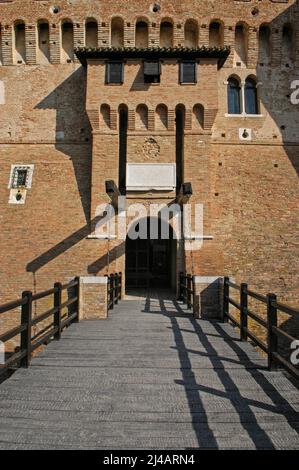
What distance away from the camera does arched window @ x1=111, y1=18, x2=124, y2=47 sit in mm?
13875

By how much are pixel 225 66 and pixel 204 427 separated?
47.8ft

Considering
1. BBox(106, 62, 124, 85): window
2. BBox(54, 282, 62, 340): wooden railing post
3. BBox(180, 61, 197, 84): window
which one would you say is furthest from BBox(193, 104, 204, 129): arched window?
BBox(54, 282, 62, 340): wooden railing post

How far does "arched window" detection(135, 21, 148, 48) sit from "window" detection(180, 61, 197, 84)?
249 cm

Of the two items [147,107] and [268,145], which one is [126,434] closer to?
[147,107]

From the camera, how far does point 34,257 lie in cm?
1298

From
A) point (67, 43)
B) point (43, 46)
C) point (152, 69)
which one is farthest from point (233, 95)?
point (43, 46)

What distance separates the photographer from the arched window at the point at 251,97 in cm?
1437

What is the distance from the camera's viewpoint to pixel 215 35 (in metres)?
14.2

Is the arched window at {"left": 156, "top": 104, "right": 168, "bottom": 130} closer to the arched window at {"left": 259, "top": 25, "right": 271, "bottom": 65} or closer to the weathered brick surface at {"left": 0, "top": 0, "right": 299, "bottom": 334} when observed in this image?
the weathered brick surface at {"left": 0, "top": 0, "right": 299, "bottom": 334}

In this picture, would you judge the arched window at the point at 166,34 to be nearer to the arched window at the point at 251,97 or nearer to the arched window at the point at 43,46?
→ the arched window at the point at 251,97

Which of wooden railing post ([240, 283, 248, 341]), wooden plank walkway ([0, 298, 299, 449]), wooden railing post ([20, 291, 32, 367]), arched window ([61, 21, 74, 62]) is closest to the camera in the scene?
wooden plank walkway ([0, 298, 299, 449])

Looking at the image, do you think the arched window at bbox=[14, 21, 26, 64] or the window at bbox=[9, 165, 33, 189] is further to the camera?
the arched window at bbox=[14, 21, 26, 64]

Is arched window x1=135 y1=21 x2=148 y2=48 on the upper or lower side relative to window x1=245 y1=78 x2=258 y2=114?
upper

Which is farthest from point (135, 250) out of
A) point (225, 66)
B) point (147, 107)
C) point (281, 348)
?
point (225, 66)
